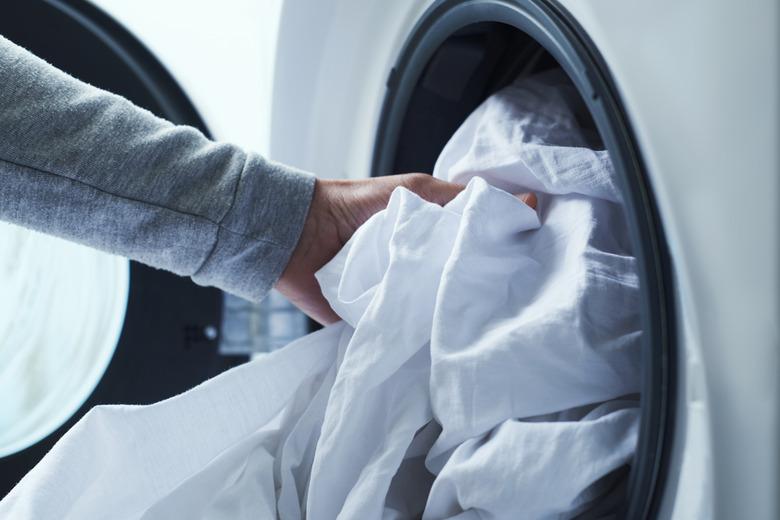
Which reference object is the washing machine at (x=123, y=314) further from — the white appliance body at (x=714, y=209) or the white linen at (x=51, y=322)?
the white appliance body at (x=714, y=209)

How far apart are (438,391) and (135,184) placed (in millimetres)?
295

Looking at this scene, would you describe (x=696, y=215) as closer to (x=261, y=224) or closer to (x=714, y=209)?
(x=714, y=209)

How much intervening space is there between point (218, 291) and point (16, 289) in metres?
0.24

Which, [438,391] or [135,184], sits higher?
[135,184]

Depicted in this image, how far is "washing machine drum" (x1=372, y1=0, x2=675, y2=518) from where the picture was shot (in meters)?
0.36

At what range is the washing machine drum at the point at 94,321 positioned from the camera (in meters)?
0.88

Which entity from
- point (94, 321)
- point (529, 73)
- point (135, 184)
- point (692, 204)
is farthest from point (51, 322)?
point (692, 204)

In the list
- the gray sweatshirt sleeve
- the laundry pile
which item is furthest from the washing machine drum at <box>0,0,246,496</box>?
the laundry pile

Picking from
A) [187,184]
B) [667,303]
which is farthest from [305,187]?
[667,303]

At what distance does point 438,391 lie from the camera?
18.2 inches

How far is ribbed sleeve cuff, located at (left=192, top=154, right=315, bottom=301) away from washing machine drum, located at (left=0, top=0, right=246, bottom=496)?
0.31m

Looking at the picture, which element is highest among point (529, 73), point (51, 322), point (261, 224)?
point (529, 73)

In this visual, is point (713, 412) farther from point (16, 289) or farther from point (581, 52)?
point (16, 289)

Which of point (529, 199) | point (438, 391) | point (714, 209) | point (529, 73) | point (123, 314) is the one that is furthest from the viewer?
point (123, 314)
